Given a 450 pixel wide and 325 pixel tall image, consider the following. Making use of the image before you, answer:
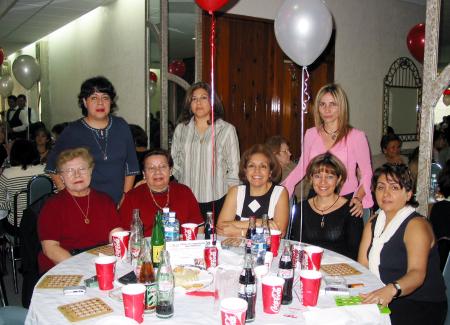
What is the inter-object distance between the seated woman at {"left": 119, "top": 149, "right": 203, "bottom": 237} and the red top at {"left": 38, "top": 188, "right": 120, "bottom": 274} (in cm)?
13

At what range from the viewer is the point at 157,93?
17.0 feet

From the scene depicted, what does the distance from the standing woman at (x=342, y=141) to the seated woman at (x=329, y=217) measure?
12.9 inches

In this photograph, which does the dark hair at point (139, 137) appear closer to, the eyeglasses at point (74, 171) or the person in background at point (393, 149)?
the eyeglasses at point (74, 171)

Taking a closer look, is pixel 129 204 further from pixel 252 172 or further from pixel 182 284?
pixel 182 284

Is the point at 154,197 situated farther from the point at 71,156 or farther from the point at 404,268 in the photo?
the point at 404,268

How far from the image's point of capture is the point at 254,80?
5086 mm

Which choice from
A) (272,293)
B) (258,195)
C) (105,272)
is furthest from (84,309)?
(258,195)

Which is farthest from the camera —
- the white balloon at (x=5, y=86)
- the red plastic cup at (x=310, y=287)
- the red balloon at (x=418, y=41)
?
the white balloon at (x=5, y=86)

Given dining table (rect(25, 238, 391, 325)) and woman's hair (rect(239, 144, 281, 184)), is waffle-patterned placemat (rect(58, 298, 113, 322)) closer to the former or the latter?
dining table (rect(25, 238, 391, 325))

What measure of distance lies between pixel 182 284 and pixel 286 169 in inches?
85.6

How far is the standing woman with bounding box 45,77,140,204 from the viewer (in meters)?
2.96

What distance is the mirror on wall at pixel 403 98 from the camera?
4.30m

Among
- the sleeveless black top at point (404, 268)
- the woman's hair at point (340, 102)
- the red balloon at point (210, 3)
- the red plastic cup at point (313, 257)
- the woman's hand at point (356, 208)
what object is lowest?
the sleeveless black top at point (404, 268)

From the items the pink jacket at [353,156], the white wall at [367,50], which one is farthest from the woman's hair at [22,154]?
the white wall at [367,50]
